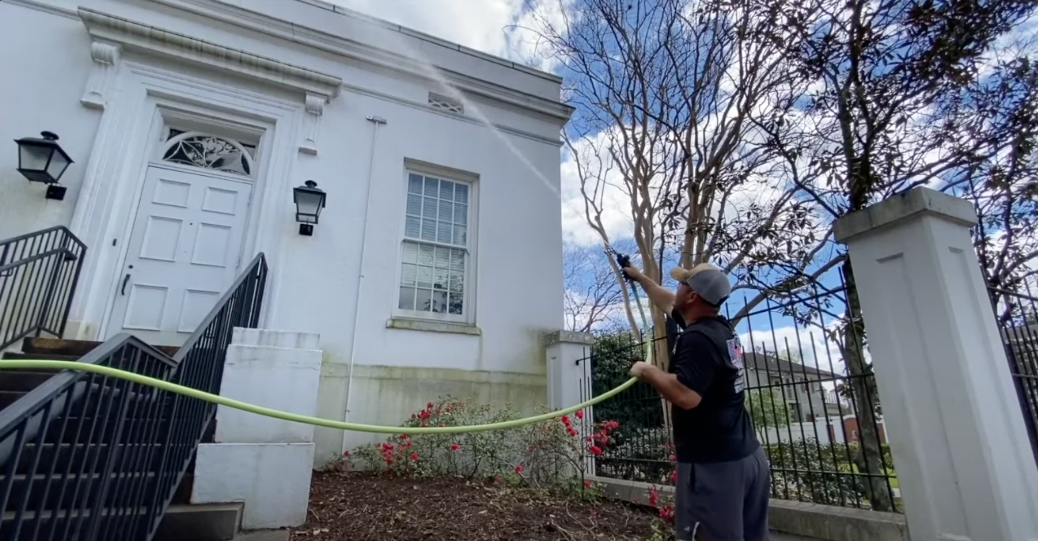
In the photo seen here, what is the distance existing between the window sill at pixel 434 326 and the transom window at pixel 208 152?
8.15 ft

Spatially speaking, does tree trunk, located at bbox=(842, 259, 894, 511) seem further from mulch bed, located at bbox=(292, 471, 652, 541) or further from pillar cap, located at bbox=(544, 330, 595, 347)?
pillar cap, located at bbox=(544, 330, 595, 347)

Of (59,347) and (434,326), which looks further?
(434,326)

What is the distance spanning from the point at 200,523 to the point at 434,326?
3385mm

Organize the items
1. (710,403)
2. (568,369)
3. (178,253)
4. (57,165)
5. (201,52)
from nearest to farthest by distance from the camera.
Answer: (710,403) → (57,165) → (178,253) → (201,52) → (568,369)

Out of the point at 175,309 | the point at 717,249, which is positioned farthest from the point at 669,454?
the point at 175,309

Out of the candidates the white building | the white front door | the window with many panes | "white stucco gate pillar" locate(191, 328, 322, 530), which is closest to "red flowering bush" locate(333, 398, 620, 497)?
the white building

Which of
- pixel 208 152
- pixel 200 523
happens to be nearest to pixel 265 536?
pixel 200 523

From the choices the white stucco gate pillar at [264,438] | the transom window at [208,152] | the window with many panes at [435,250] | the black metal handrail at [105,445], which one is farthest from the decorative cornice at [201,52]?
the black metal handrail at [105,445]

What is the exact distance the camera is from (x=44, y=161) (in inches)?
189

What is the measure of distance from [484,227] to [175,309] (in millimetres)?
3544

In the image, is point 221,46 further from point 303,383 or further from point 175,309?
point 303,383

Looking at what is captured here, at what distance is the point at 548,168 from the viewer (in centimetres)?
738

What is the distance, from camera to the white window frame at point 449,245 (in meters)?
6.12

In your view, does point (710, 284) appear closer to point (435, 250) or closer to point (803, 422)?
point (803, 422)
